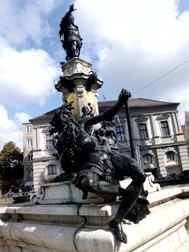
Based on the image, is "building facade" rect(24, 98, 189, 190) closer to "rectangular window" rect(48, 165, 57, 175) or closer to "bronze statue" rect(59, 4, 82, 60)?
"rectangular window" rect(48, 165, 57, 175)

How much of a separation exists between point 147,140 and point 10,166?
2801cm

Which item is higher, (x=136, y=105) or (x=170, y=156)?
(x=136, y=105)

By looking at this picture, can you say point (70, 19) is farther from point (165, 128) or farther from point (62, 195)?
point (165, 128)

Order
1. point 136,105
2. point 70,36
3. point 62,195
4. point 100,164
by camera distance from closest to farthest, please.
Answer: point 100,164 < point 62,195 < point 70,36 < point 136,105

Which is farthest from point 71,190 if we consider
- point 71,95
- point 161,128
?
point 161,128

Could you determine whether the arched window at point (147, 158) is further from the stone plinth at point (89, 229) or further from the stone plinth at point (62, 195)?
the stone plinth at point (62, 195)

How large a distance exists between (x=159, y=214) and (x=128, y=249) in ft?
2.65

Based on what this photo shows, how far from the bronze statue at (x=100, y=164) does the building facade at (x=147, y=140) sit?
2671cm

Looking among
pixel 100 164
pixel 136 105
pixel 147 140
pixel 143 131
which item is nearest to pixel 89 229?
pixel 100 164

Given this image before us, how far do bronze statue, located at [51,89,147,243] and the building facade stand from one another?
26.7 m

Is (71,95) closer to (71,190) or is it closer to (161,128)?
(71,190)

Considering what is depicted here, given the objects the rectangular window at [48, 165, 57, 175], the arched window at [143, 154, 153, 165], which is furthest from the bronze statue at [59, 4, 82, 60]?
the arched window at [143, 154, 153, 165]

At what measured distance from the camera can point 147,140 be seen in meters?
32.2

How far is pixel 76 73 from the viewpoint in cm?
770
